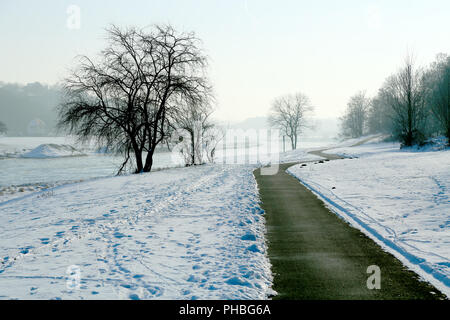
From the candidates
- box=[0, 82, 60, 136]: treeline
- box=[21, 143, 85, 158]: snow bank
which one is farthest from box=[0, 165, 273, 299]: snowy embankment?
box=[0, 82, 60, 136]: treeline

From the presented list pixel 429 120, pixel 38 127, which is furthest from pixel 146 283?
pixel 38 127

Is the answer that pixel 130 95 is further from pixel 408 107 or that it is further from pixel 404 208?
pixel 408 107

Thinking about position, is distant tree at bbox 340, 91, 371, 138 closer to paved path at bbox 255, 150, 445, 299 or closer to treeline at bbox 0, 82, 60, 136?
paved path at bbox 255, 150, 445, 299

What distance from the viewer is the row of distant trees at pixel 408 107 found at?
119 feet

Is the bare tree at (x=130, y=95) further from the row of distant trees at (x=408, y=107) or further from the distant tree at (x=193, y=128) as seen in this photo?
the row of distant trees at (x=408, y=107)

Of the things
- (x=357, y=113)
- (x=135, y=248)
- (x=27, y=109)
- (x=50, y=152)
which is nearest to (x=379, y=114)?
(x=357, y=113)

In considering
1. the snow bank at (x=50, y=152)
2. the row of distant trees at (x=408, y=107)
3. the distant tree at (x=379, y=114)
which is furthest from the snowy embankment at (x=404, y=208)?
the distant tree at (x=379, y=114)

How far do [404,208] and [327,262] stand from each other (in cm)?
547

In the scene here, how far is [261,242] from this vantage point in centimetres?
702

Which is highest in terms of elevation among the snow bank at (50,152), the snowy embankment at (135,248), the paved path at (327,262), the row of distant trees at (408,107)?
the row of distant trees at (408,107)

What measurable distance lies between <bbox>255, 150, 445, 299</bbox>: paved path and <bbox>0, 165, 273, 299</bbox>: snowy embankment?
36 centimetres

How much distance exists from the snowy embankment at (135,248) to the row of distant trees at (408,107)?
106 ft
